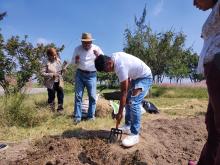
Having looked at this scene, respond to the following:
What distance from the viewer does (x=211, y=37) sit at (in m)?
3.79

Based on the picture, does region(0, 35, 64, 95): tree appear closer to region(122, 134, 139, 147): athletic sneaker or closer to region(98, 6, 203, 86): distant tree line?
region(98, 6, 203, 86): distant tree line

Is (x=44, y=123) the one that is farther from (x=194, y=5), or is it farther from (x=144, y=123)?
(x=194, y=5)

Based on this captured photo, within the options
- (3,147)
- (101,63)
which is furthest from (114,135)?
(3,147)

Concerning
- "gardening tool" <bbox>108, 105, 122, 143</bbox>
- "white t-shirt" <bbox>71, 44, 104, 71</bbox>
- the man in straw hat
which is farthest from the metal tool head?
"white t-shirt" <bbox>71, 44, 104, 71</bbox>

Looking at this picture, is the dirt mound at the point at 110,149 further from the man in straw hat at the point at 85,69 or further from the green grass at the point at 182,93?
the green grass at the point at 182,93

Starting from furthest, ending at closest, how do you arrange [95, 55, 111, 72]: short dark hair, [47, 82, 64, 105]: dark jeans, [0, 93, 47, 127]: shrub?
[47, 82, 64, 105]: dark jeans < [0, 93, 47, 127]: shrub < [95, 55, 111, 72]: short dark hair

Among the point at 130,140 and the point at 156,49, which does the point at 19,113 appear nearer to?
the point at 130,140

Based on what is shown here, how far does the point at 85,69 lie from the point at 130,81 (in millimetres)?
2212

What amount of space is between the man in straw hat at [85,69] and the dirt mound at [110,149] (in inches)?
58.4

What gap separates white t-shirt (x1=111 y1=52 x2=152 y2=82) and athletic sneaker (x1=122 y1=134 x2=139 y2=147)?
86 centimetres

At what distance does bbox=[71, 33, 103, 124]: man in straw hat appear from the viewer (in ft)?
27.7

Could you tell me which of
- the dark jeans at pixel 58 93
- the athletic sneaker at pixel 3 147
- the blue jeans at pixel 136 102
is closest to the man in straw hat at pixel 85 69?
the dark jeans at pixel 58 93

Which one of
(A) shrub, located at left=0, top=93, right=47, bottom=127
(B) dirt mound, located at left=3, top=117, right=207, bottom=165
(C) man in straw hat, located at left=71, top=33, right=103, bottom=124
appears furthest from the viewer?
(C) man in straw hat, located at left=71, top=33, right=103, bottom=124

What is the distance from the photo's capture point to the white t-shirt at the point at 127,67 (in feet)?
19.4
